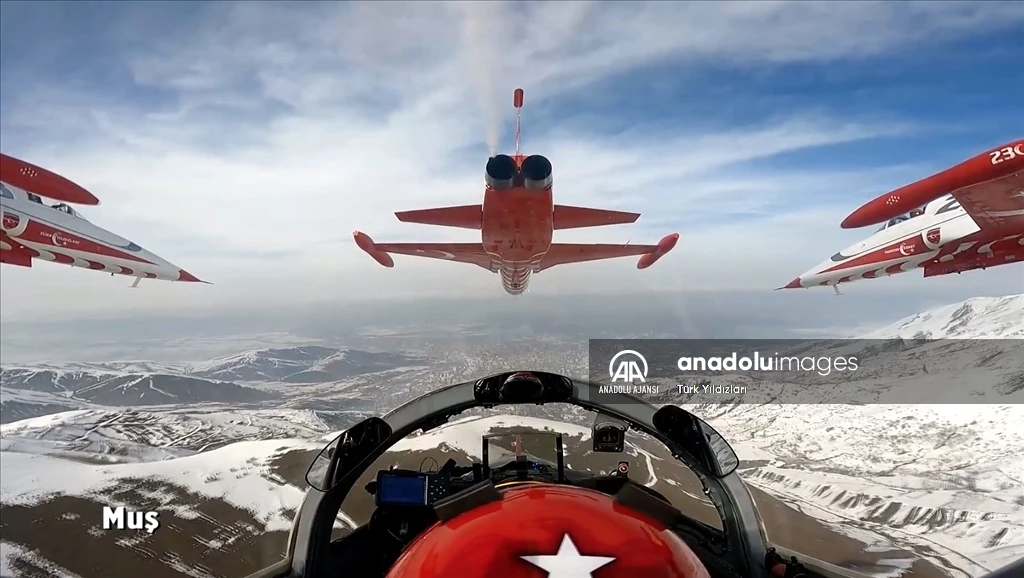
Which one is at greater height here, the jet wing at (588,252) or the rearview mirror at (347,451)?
the jet wing at (588,252)

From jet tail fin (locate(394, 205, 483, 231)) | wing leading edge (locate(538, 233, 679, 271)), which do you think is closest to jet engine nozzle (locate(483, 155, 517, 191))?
jet tail fin (locate(394, 205, 483, 231))

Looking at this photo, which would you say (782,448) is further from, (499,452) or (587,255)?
(499,452)

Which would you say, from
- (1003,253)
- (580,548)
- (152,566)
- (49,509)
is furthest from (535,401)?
(1003,253)

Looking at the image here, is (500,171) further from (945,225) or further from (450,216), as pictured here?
(945,225)

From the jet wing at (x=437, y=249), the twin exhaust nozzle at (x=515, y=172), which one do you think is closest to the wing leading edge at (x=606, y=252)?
the jet wing at (x=437, y=249)

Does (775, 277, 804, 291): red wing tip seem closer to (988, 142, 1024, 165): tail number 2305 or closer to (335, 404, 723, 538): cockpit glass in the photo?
(988, 142, 1024, 165): tail number 2305

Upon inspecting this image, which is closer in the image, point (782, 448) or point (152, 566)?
point (152, 566)

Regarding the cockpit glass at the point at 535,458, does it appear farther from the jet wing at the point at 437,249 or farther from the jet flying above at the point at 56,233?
the jet wing at the point at 437,249
